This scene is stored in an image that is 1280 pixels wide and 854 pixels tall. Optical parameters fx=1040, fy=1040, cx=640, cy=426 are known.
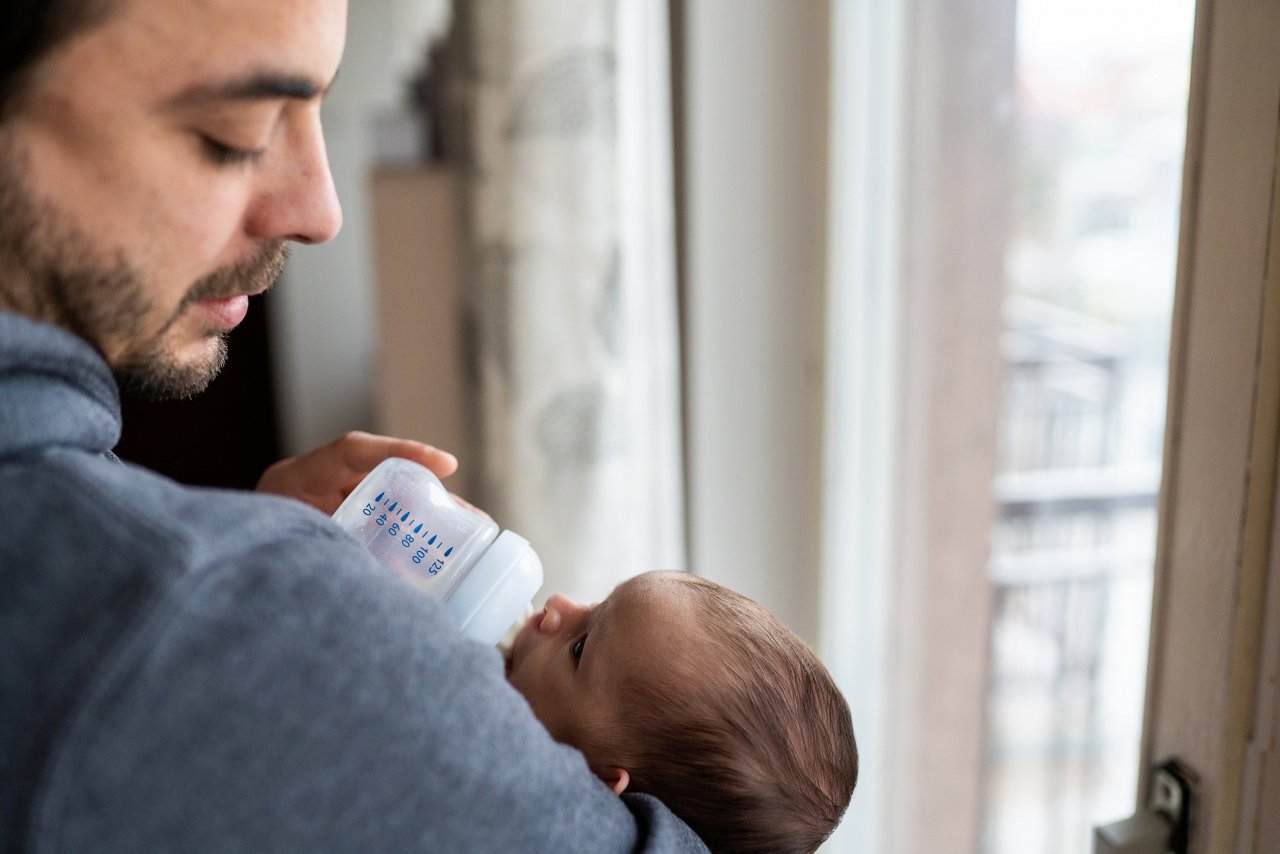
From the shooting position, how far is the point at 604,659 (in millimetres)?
726

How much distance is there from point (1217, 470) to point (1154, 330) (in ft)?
1.47

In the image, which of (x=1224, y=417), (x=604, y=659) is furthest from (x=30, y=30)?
(x=1224, y=417)

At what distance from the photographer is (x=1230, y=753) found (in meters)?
0.67

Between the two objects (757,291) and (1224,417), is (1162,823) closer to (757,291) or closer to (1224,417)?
(1224,417)

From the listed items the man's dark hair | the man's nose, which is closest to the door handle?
the man's nose

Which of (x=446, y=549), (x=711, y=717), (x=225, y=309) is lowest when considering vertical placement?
(x=711, y=717)

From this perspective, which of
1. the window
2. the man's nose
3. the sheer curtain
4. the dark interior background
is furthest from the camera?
the dark interior background

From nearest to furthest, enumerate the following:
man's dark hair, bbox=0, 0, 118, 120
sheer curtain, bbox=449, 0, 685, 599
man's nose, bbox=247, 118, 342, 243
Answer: man's dark hair, bbox=0, 0, 118, 120 < man's nose, bbox=247, 118, 342, 243 < sheer curtain, bbox=449, 0, 685, 599

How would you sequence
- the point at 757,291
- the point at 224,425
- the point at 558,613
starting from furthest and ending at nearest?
1. the point at 224,425
2. the point at 757,291
3. the point at 558,613

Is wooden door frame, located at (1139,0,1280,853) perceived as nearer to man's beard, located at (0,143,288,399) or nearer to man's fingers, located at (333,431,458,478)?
man's fingers, located at (333,431,458,478)

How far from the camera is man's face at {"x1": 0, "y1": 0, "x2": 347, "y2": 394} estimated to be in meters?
0.57

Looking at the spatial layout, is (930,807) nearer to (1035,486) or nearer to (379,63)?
(1035,486)

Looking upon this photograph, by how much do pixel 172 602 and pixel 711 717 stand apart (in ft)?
1.20

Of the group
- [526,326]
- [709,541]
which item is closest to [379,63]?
[526,326]
